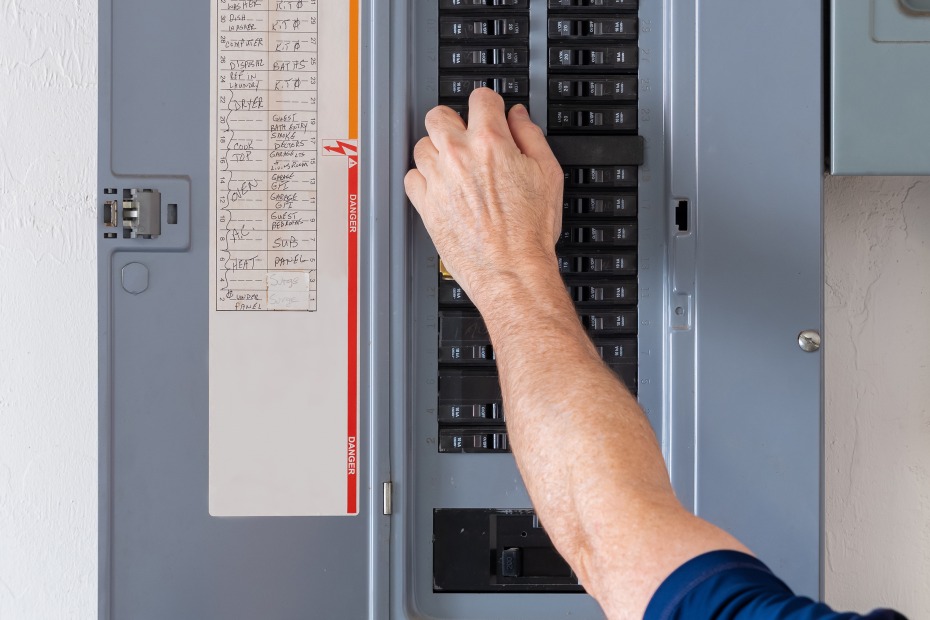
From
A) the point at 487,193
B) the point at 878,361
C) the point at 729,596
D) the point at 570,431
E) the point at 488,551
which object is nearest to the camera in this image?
the point at 729,596

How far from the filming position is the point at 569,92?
37.7 inches

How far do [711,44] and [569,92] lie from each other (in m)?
0.19

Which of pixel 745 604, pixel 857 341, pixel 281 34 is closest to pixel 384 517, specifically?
pixel 745 604

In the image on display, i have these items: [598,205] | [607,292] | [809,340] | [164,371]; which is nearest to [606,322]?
[607,292]

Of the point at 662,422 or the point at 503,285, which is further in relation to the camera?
the point at 662,422

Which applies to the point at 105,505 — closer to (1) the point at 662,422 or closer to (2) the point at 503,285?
(2) the point at 503,285

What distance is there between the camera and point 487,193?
2.86ft
